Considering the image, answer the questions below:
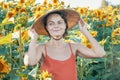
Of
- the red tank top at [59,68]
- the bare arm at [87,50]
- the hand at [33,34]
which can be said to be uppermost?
the hand at [33,34]

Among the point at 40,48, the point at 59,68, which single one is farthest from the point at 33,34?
the point at 59,68

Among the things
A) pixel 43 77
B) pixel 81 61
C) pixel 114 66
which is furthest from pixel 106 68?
pixel 43 77

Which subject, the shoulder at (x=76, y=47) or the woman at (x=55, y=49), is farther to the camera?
the shoulder at (x=76, y=47)

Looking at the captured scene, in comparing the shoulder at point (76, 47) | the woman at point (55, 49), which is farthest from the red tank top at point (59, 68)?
the shoulder at point (76, 47)

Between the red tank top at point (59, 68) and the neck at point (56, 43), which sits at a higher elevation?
the neck at point (56, 43)

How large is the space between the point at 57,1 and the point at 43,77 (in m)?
3.70

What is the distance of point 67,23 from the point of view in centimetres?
252

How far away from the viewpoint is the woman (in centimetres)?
237

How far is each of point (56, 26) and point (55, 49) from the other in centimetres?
14

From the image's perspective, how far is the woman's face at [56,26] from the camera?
2391 millimetres

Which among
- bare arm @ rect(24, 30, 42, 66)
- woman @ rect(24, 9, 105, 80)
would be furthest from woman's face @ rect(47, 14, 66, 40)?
bare arm @ rect(24, 30, 42, 66)

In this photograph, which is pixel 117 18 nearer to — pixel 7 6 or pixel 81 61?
pixel 7 6

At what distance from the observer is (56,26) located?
2.39 metres

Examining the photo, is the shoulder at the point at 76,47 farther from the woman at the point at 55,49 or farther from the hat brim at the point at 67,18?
the hat brim at the point at 67,18
